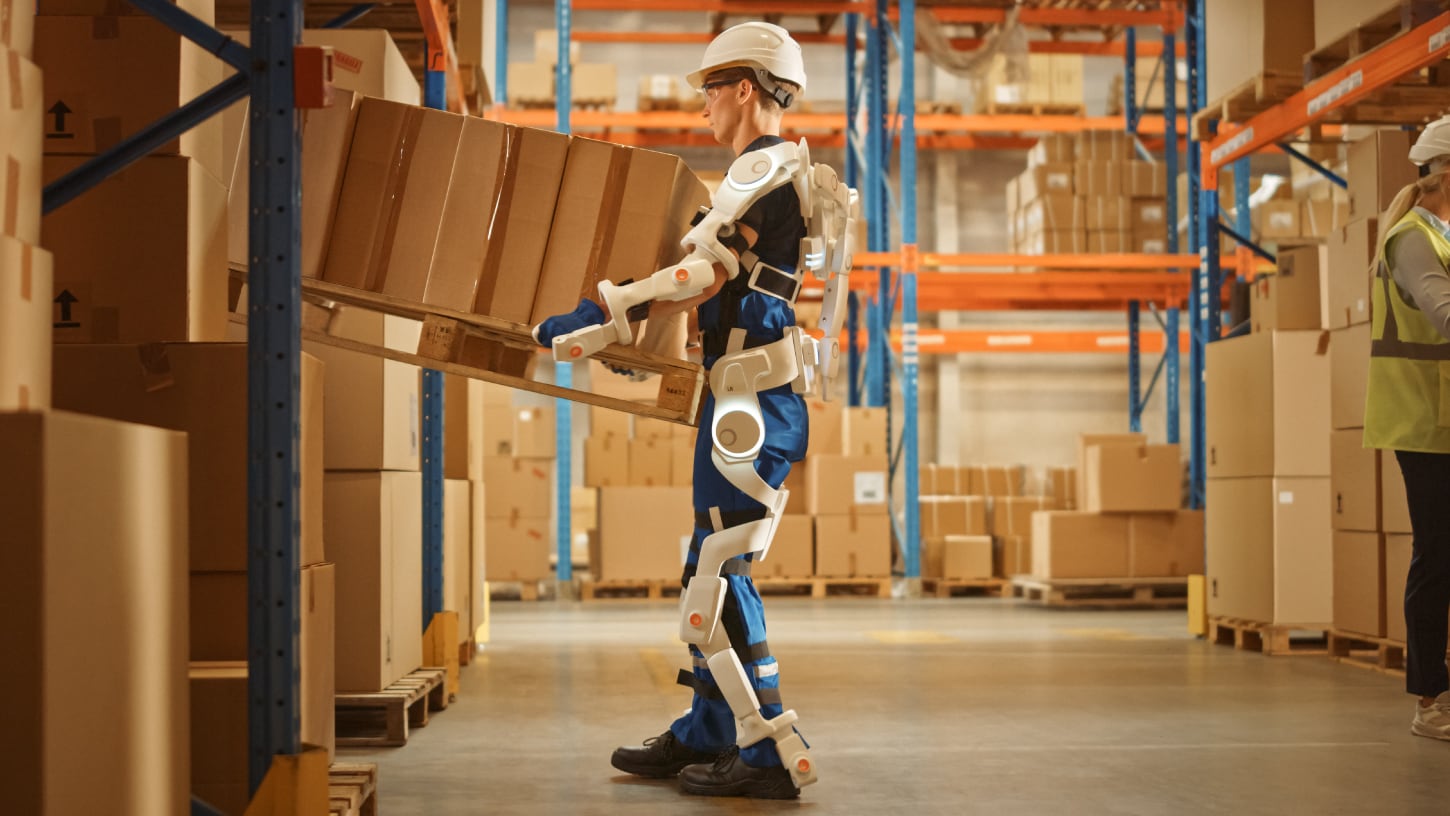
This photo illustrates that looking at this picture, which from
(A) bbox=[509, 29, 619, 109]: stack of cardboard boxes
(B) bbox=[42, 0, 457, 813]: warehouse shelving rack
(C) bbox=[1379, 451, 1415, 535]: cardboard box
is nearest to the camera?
(B) bbox=[42, 0, 457, 813]: warehouse shelving rack

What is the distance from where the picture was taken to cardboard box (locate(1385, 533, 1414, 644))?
6156mm

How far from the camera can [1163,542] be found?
1095cm

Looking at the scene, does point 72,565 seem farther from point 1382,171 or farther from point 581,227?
point 1382,171

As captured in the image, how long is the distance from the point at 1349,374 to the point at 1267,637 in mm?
1638

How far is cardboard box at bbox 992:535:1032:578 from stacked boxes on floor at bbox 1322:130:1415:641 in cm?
596

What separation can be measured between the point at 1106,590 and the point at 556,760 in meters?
8.37

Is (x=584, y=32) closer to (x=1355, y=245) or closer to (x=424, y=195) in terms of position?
(x=1355, y=245)

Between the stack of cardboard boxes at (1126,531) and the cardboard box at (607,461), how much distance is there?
11.2 ft

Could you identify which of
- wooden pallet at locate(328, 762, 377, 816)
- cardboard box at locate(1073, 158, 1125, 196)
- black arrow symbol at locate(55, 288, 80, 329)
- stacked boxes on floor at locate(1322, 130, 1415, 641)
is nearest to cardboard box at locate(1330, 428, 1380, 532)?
stacked boxes on floor at locate(1322, 130, 1415, 641)

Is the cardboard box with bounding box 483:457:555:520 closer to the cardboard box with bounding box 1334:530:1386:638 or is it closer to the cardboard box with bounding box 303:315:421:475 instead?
the cardboard box with bounding box 1334:530:1386:638

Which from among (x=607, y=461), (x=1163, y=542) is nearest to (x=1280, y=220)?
(x=1163, y=542)

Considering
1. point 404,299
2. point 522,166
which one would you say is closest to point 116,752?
point 404,299

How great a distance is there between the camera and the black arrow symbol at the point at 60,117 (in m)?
2.98

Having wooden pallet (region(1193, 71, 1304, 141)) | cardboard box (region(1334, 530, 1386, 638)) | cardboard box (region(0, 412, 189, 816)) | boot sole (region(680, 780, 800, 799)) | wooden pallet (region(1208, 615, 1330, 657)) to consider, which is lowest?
wooden pallet (region(1208, 615, 1330, 657))
